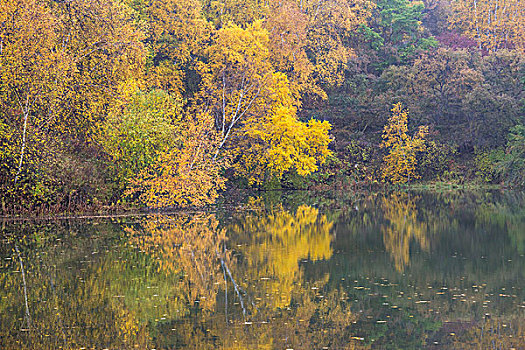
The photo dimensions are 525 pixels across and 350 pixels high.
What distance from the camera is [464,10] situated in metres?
52.8

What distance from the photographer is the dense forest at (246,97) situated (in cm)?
2309

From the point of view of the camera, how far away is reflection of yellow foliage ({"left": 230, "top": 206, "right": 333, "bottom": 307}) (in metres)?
11.5

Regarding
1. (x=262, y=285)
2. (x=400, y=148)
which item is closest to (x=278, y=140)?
(x=400, y=148)

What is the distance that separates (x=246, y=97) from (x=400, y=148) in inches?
501

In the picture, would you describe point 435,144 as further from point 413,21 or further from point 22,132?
point 22,132

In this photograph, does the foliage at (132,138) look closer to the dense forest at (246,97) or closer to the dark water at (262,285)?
the dense forest at (246,97)

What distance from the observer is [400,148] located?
1706 inches

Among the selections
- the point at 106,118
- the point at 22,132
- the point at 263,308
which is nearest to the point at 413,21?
the point at 106,118

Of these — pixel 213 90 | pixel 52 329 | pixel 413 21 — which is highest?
pixel 413 21

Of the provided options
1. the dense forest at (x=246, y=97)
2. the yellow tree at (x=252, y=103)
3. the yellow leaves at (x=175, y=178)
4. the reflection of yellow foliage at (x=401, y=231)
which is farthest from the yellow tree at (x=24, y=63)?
the reflection of yellow foliage at (x=401, y=231)

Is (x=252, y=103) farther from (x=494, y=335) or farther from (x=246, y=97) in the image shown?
(x=494, y=335)

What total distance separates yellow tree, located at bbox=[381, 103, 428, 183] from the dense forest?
0.13m

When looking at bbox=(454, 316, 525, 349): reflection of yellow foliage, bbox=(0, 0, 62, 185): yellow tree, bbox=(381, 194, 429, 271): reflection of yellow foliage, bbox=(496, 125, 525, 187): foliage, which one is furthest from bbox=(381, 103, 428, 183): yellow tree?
bbox=(454, 316, 525, 349): reflection of yellow foliage

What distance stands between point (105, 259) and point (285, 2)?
33505 mm
